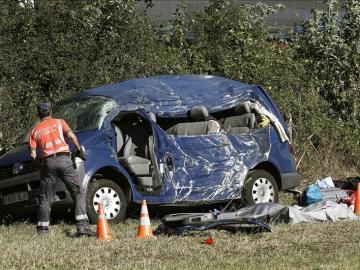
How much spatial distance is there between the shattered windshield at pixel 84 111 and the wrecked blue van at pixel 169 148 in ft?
0.06

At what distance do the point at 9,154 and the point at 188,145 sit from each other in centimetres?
262

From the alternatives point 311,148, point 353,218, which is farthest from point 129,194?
point 311,148

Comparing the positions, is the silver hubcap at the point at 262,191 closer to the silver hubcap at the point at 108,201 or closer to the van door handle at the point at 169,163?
the van door handle at the point at 169,163

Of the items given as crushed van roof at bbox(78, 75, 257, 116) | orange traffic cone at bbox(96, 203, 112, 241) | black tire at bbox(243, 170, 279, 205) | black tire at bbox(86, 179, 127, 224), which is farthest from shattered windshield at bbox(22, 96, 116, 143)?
black tire at bbox(243, 170, 279, 205)

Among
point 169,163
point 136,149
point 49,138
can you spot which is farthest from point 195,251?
point 136,149

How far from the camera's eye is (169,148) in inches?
455

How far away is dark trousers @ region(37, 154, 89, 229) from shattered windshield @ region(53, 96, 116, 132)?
1295mm

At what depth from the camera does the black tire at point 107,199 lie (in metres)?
10.8

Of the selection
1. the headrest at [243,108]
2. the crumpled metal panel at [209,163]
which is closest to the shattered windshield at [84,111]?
the crumpled metal panel at [209,163]

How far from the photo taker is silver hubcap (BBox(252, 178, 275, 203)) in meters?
12.3

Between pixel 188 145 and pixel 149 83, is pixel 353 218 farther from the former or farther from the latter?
pixel 149 83

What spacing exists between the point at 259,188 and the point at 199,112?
1.53 metres

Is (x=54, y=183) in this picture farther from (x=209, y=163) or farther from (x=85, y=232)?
(x=209, y=163)

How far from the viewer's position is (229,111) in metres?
13.2
